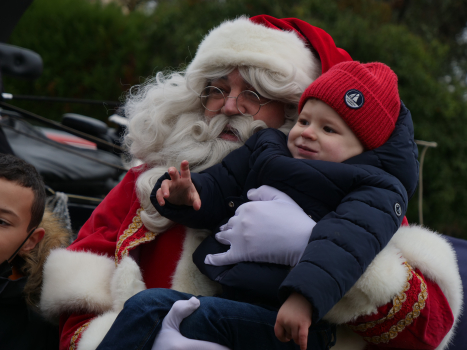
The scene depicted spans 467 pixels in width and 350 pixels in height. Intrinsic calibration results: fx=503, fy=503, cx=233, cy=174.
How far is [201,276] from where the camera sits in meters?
1.96

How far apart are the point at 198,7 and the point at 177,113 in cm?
595

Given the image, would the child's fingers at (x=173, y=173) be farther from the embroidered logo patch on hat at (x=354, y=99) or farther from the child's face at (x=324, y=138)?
the embroidered logo patch on hat at (x=354, y=99)

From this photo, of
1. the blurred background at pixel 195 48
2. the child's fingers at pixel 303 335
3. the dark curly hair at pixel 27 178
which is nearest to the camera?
the child's fingers at pixel 303 335

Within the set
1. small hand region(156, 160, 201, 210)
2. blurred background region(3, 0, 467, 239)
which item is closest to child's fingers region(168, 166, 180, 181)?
small hand region(156, 160, 201, 210)

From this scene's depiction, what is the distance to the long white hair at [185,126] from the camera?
2174mm

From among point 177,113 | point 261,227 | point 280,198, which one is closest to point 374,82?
point 280,198

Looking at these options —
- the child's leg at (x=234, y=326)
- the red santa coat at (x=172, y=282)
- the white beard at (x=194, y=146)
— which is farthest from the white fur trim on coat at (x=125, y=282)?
the child's leg at (x=234, y=326)

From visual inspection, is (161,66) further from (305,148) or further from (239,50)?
(305,148)

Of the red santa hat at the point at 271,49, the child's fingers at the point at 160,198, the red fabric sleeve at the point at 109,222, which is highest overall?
the red santa hat at the point at 271,49

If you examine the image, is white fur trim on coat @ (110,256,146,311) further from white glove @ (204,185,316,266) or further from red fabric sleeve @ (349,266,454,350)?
red fabric sleeve @ (349,266,454,350)

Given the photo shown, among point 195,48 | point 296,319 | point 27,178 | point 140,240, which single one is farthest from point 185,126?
point 195,48

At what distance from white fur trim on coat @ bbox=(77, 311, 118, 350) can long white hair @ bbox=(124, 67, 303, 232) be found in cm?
40

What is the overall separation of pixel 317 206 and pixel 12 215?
3.98 ft

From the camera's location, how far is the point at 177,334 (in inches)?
63.0
